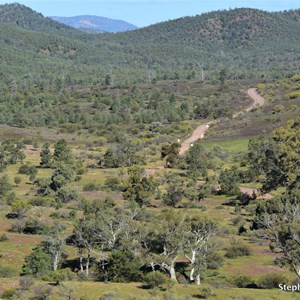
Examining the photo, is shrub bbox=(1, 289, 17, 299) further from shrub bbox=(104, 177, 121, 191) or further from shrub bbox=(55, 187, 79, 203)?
shrub bbox=(104, 177, 121, 191)

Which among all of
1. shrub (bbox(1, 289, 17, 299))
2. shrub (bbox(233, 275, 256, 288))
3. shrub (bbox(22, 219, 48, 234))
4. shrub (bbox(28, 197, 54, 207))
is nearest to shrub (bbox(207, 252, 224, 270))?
shrub (bbox(233, 275, 256, 288))

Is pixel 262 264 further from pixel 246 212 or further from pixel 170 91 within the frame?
pixel 170 91

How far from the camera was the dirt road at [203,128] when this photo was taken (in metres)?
100

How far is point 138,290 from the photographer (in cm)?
3319

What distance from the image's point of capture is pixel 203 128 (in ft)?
397

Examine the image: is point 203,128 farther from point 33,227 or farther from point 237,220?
point 33,227

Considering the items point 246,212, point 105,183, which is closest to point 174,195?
point 246,212

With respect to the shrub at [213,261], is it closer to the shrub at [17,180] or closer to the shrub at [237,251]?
the shrub at [237,251]

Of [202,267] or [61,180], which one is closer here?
[202,267]

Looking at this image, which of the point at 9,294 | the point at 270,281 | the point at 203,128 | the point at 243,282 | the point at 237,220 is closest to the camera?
the point at 9,294

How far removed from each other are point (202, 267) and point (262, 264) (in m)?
6.52

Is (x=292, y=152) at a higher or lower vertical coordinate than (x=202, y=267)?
higher

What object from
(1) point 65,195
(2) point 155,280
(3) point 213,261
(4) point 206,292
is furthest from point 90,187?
(4) point 206,292

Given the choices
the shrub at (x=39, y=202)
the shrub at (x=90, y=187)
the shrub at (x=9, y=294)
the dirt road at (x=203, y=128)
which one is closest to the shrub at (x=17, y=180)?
the shrub at (x=90, y=187)
